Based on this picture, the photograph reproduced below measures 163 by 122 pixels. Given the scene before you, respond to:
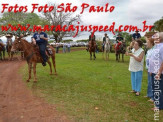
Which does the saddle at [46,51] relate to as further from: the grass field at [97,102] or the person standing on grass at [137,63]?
the person standing on grass at [137,63]

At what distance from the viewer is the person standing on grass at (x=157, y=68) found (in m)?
4.88

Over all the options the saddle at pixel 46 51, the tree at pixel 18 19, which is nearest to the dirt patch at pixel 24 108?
the saddle at pixel 46 51

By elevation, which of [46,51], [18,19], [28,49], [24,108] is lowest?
[24,108]

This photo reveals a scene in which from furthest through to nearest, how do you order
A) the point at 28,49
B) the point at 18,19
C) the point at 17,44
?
the point at 18,19 → the point at 28,49 → the point at 17,44

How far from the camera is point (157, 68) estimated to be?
16.9 ft

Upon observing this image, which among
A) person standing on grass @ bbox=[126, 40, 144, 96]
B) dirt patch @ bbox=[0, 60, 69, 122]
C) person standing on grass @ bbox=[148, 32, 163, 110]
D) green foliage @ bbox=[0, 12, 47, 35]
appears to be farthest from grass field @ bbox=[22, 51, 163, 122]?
green foliage @ bbox=[0, 12, 47, 35]

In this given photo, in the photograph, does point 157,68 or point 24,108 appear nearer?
point 157,68

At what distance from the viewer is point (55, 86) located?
848 cm

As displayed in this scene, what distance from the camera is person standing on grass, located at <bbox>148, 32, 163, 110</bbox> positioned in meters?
4.88

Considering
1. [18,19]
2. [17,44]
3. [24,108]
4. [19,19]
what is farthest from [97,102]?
[19,19]

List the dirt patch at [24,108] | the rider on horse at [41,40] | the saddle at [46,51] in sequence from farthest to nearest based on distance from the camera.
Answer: the saddle at [46,51]
the rider on horse at [41,40]
the dirt patch at [24,108]

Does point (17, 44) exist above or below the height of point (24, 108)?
above

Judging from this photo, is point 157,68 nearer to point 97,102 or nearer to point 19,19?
point 97,102

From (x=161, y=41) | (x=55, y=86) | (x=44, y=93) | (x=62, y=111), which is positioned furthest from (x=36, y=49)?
(x=161, y=41)
